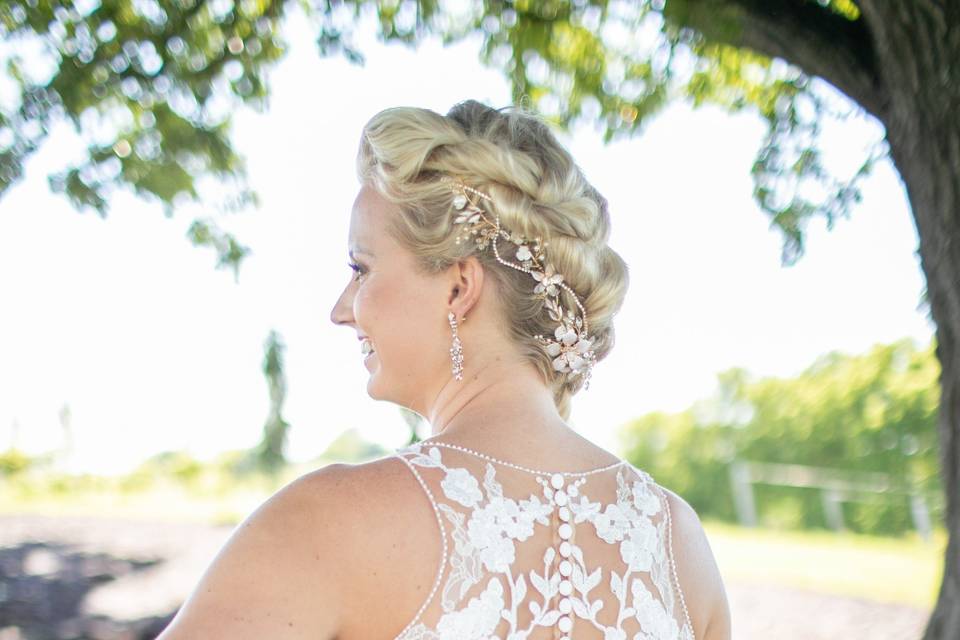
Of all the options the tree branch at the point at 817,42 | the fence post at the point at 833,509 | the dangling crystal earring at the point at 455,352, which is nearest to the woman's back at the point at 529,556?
the dangling crystal earring at the point at 455,352

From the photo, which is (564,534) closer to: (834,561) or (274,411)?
(274,411)

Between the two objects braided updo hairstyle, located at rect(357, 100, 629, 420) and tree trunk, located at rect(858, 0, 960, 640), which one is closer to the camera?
braided updo hairstyle, located at rect(357, 100, 629, 420)

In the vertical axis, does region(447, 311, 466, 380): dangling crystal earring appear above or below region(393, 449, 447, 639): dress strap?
above

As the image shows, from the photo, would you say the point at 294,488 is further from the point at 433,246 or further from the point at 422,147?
the point at 422,147

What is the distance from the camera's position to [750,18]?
3289 millimetres

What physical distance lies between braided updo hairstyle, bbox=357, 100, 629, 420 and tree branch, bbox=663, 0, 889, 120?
1.42m

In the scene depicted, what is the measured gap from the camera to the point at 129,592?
751cm

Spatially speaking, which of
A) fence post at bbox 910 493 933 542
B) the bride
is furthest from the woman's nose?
fence post at bbox 910 493 933 542

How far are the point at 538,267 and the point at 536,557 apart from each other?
0.54 m

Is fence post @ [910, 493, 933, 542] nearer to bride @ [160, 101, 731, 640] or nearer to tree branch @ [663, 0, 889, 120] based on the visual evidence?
tree branch @ [663, 0, 889, 120]

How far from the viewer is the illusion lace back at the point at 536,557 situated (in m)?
1.70

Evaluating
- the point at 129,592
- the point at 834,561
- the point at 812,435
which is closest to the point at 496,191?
the point at 129,592

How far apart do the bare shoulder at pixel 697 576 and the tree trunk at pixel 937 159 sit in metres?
1.35

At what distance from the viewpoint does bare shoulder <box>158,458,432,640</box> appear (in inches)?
60.8
